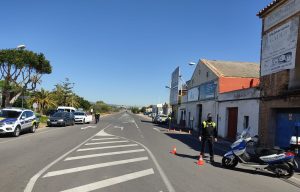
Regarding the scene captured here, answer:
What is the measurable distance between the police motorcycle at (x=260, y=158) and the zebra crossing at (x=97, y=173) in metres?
2.82

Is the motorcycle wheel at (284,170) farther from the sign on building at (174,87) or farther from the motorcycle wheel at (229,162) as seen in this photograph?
the sign on building at (174,87)

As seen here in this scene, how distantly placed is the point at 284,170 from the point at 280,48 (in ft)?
41.7

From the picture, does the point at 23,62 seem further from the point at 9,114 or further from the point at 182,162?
the point at 182,162

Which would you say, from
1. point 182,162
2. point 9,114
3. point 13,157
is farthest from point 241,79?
point 13,157

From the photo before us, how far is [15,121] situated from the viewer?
951 inches

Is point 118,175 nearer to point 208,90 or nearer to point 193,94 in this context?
point 208,90

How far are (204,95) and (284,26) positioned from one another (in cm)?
2511

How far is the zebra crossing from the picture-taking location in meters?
9.24

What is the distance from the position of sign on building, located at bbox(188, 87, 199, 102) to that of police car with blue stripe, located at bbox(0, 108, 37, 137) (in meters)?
28.0

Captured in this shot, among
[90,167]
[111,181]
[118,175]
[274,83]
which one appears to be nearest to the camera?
[111,181]

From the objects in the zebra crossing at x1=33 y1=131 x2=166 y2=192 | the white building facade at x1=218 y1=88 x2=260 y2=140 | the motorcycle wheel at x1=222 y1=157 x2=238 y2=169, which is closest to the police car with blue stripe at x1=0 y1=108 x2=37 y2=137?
the zebra crossing at x1=33 y1=131 x2=166 y2=192

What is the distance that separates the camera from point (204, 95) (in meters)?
48.5

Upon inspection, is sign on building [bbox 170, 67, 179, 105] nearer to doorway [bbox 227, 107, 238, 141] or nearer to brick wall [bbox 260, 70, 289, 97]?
doorway [bbox 227, 107, 238, 141]

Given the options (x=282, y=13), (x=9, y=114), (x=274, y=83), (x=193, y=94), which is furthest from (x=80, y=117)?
(x=282, y=13)
